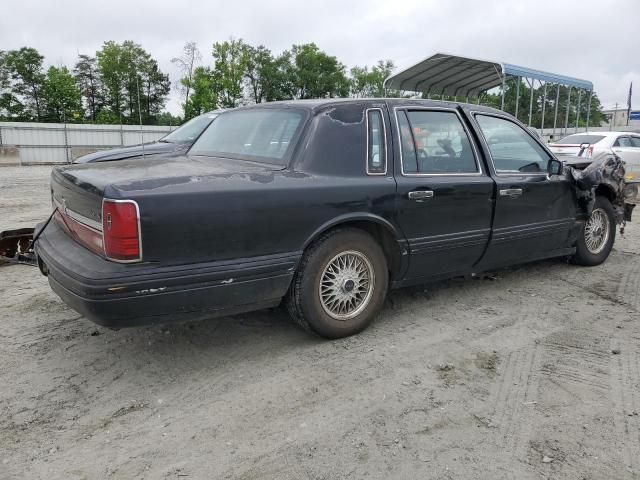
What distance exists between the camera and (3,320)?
13.0 ft

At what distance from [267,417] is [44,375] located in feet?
4.77

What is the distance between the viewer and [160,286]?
278 centimetres

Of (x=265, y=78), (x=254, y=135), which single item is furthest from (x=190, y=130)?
(x=265, y=78)

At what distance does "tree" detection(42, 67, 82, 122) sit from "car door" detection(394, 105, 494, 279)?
155 ft

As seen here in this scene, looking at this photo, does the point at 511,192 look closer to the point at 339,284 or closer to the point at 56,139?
the point at 339,284

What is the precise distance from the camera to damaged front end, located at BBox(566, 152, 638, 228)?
16.3ft

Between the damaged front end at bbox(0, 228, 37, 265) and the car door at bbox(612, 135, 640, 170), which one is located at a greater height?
the car door at bbox(612, 135, 640, 170)

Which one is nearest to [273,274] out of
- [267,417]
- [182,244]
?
[182,244]

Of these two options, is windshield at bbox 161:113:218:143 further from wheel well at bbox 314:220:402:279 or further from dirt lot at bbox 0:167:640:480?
wheel well at bbox 314:220:402:279

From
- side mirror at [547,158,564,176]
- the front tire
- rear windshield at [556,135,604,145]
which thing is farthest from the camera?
rear windshield at [556,135,604,145]

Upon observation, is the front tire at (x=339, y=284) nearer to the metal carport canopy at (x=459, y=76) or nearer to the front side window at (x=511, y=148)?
the front side window at (x=511, y=148)

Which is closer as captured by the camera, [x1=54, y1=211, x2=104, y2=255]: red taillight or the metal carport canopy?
[x1=54, y1=211, x2=104, y2=255]: red taillight

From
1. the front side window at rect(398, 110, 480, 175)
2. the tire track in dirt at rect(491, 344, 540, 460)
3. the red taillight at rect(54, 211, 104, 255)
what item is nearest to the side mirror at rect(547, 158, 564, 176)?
the front side window at rect(398, 110, 480, 175)

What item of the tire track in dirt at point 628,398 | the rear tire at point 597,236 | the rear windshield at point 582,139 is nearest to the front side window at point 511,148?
the rear tire at point 597,236
